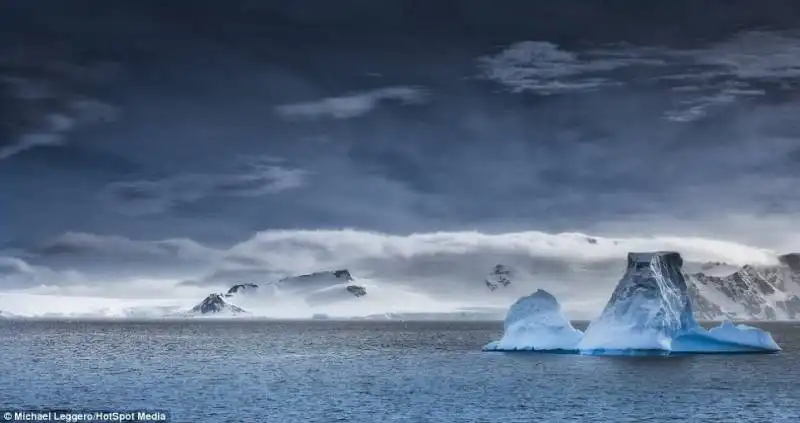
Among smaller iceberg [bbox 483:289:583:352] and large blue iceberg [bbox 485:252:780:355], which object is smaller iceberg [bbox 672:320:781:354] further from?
smaller iceberg [bbox 483:289:583:352]

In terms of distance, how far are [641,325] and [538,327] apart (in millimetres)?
20004

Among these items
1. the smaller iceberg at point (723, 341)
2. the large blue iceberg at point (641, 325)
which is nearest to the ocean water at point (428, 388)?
the smaller iceberg at point (723, 341)

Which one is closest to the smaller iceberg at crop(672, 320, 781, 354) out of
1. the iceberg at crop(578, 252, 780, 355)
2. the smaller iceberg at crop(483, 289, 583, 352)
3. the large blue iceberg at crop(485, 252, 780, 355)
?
the large blue iceberg at crop(485, 252, 780, 355)

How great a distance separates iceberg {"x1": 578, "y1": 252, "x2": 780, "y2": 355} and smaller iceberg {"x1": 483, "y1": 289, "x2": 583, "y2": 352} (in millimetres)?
5569

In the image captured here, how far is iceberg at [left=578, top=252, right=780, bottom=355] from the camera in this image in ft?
368

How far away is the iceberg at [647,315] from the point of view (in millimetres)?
112250

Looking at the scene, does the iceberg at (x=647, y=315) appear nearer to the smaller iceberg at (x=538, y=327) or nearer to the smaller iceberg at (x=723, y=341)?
the smaller iceberg at (x=723, y=341)

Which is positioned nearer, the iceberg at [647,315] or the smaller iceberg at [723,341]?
the iceberg at [647,315]

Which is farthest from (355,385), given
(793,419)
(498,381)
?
(793,419)

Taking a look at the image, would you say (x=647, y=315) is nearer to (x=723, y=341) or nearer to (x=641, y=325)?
(x=641, y=325)

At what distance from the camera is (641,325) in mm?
112875

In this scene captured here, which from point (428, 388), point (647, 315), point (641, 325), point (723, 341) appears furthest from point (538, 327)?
point (428, 388)

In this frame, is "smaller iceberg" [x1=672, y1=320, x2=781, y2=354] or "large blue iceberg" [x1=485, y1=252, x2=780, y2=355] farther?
"smaller iceberg" [x1=672, y1=320, x2=781, y2=354]

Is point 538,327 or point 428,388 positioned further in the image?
point 538,327
